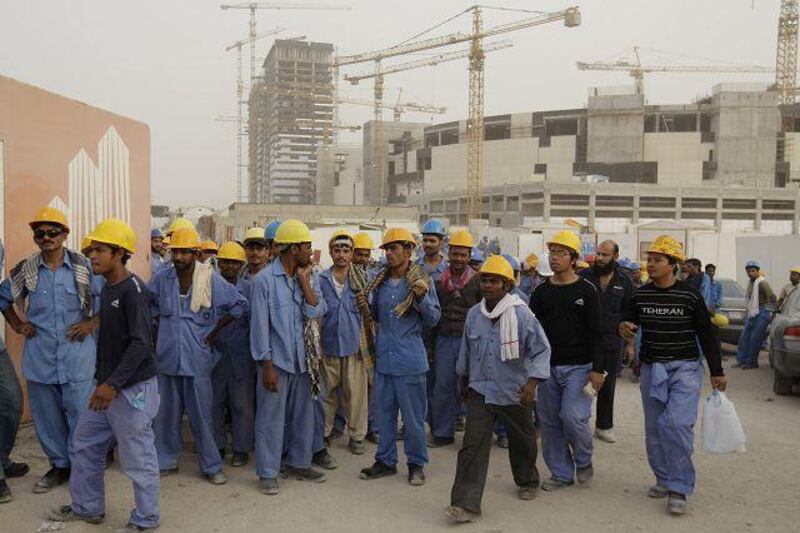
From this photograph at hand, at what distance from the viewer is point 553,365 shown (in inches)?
203

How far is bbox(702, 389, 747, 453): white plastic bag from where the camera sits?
4715 mm

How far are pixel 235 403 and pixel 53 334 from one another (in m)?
1.52

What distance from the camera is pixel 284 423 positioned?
17.1 ft

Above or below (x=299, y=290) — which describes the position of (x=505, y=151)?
above

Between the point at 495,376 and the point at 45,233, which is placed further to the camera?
the point at 45,233

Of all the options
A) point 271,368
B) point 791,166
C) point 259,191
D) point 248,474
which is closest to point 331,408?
point 248,474

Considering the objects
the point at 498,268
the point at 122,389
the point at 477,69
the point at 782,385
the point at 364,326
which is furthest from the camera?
the point at 477,69

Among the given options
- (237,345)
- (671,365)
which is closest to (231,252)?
(237,345)

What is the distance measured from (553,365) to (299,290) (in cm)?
199

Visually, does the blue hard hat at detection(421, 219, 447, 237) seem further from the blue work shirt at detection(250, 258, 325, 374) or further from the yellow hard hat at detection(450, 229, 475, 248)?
the blue work shirt at detection(250, 258, 325, 374)

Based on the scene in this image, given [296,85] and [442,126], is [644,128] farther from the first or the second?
[296,85]

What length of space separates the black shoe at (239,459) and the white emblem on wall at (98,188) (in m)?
2.80

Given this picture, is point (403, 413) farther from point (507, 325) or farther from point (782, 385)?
point (782, 385)

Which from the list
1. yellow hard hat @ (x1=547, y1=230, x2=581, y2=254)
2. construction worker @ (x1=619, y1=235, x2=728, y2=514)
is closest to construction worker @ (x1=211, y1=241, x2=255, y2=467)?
yellow hard hat @ (x1=547, y1=230, x2=581, y2=254)
